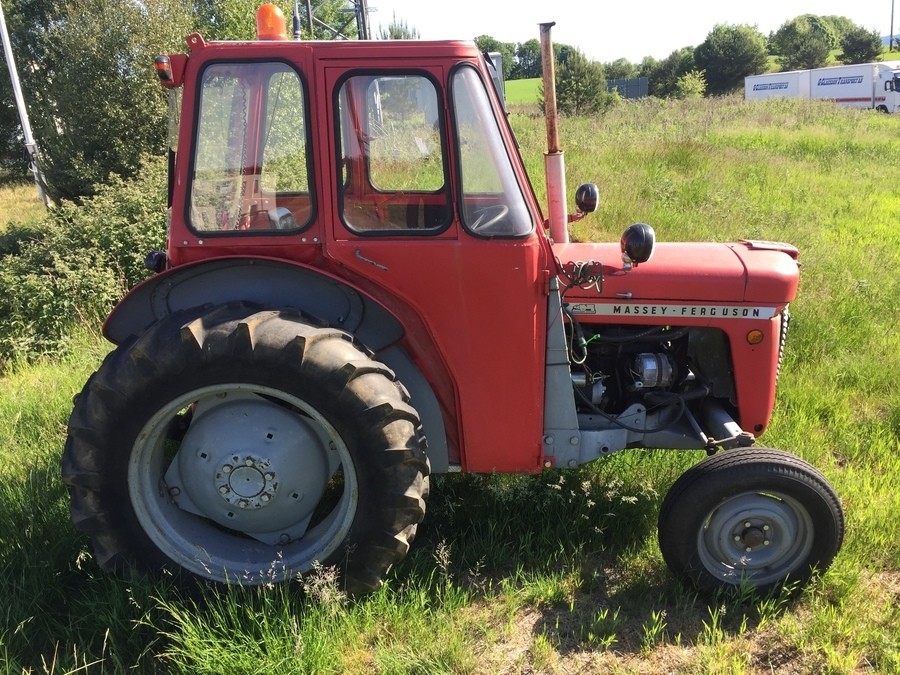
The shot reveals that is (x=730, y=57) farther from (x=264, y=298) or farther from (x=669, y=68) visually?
(x=264, y=298)

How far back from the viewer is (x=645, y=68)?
Result: 51875mm

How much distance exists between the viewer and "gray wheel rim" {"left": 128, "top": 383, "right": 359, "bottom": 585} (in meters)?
2.55

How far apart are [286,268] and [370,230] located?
36 centimetres

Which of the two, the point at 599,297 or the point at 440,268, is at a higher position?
the point at 440,268

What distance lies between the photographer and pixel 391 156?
9.11 feet

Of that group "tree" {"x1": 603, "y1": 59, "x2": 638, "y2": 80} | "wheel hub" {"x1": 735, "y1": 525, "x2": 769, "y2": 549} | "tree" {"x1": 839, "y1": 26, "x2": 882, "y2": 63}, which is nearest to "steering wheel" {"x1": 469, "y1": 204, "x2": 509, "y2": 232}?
"wheel hub" {"x1": 735, "y1": 525, "x2": 769, "y2": 549}

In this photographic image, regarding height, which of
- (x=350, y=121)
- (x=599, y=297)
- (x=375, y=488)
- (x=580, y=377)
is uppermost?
(x=350, y=121)

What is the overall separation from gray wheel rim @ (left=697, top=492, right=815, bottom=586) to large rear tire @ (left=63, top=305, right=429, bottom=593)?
124cm

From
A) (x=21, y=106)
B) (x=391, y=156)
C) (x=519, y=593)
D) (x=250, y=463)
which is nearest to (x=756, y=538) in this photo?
(x=519, y=593)

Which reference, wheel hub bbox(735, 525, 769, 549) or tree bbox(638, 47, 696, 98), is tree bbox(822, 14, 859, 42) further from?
wheel hub bbox(735, 525, 769, 549)

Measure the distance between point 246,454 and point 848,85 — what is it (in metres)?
36.6

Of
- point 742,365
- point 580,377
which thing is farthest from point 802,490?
point 580,377

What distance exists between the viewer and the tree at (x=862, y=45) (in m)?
49.3

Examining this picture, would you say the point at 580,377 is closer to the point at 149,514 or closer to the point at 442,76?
the point at 442,76
